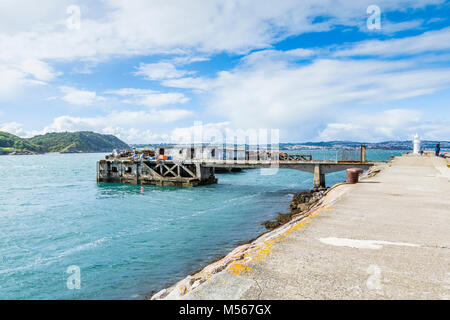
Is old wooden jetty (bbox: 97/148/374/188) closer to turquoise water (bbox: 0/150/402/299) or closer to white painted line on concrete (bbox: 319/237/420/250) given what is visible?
turquoise water (bbox: 0/150/402/299)

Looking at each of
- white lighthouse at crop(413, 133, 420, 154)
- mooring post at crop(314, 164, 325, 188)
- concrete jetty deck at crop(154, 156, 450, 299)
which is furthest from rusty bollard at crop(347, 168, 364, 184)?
white lighthouse at crop(413, 133, 420, 154)

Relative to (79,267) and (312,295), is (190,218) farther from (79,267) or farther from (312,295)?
(312,295)

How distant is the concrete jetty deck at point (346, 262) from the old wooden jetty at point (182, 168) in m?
31.2

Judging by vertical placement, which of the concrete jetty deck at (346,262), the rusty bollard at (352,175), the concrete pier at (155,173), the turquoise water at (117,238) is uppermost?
the rusty bollard at (352,175)

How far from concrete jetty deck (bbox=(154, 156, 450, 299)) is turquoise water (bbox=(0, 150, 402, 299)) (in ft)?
25.7

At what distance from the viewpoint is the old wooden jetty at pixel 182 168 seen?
39.8 metres

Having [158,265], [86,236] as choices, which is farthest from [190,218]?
[158,265]

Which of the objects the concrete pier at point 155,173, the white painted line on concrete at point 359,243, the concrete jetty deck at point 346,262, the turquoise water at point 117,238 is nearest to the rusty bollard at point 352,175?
the concrete jetty deck at point 346,262

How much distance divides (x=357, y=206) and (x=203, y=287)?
7.31 metres

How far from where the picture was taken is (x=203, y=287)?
4324mm

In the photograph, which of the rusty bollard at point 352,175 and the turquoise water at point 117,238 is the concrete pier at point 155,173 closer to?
the turquoise water at point 117,238

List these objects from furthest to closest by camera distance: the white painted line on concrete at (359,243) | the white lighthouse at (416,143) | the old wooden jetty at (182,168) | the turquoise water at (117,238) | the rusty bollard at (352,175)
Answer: the white lighthouse at (416,143), the old wooden jetty at (182,168), the rusty bollard at (352,175), the turquoise water at (117,238), the white painted line on concrete at (359,243)

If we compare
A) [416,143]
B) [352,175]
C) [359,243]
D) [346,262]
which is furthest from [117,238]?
[416,143]

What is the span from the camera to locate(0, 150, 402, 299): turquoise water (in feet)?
42.3
